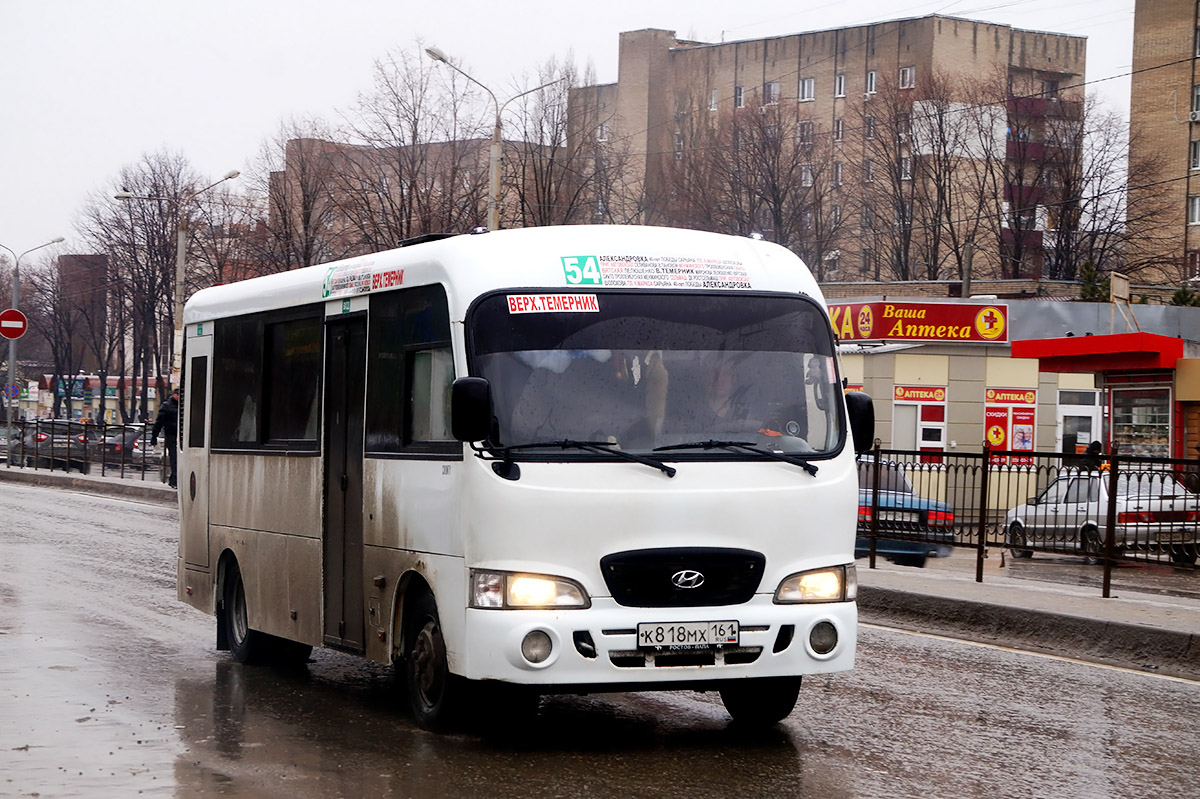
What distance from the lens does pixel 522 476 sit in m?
7.33

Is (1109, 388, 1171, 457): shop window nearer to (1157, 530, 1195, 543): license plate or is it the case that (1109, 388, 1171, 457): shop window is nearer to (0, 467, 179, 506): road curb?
(1157, 530, 1195, 543): license plate

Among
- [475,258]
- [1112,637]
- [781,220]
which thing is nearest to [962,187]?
[781,220]

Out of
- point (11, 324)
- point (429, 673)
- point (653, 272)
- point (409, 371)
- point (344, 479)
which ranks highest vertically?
point (11, 324)

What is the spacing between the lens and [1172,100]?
71375mm

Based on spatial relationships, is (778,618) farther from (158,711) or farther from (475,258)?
(158,711)

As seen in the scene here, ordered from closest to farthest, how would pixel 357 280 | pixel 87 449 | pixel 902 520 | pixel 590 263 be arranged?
1. pixel 590 263
2. pixel 357 280
3. pixel 902 520
4. pixel 87 449

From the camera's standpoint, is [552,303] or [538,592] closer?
[538,592]

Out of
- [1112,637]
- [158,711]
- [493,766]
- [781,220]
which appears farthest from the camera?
[781,220]

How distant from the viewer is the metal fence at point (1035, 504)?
48.4 ft

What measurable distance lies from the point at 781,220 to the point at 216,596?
55663 millimetres

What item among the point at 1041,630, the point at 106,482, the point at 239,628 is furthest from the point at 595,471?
the point at 106,482

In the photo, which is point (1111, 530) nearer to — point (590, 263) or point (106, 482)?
point (590, 263)

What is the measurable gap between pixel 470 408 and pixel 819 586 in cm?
186

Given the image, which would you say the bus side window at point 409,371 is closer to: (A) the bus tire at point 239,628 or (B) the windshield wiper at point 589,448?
(B) the windshield wiper at point 589,448
